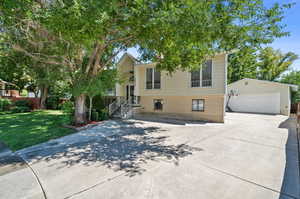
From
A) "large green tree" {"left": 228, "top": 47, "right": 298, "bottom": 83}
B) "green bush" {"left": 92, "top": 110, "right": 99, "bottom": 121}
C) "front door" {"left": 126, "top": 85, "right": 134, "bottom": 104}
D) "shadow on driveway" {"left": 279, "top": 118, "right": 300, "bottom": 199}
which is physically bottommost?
"shadow on driveway" {"left": 279, "top": 118, "right": 300, "bottom": 199}

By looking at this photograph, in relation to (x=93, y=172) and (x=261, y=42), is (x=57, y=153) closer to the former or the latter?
(x=93, y=172)

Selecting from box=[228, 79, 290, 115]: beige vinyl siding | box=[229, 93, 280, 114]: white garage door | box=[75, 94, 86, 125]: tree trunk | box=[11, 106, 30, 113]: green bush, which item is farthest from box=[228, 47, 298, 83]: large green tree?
box=[11, 106, 30, 113]: green bush

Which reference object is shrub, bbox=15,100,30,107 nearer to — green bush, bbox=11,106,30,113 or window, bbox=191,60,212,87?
green bush, bbox=11,106,30,113

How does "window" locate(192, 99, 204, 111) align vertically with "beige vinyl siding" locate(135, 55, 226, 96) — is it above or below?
below

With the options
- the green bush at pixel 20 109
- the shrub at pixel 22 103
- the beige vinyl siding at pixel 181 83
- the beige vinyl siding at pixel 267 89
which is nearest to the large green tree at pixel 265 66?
the beige vinyl siding at pixel 267 89

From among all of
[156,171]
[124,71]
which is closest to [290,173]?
[156,171]

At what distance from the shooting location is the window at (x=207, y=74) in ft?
35.7

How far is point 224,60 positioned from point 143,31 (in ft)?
23.7

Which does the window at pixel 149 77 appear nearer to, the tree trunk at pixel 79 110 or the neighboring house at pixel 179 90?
the neighboring house at pixel 179 90

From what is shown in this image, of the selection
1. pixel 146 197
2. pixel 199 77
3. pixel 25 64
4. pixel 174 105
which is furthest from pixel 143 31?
pixel 25 64

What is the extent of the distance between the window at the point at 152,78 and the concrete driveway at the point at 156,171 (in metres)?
8.31

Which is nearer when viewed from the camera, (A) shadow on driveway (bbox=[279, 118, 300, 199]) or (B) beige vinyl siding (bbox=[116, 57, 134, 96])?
(A) shadow on driveway (bbox=[279, 118, 300, 199])

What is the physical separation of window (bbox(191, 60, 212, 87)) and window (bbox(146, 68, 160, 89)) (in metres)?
3.36

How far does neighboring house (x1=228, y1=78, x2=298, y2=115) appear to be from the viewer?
15617 mm
